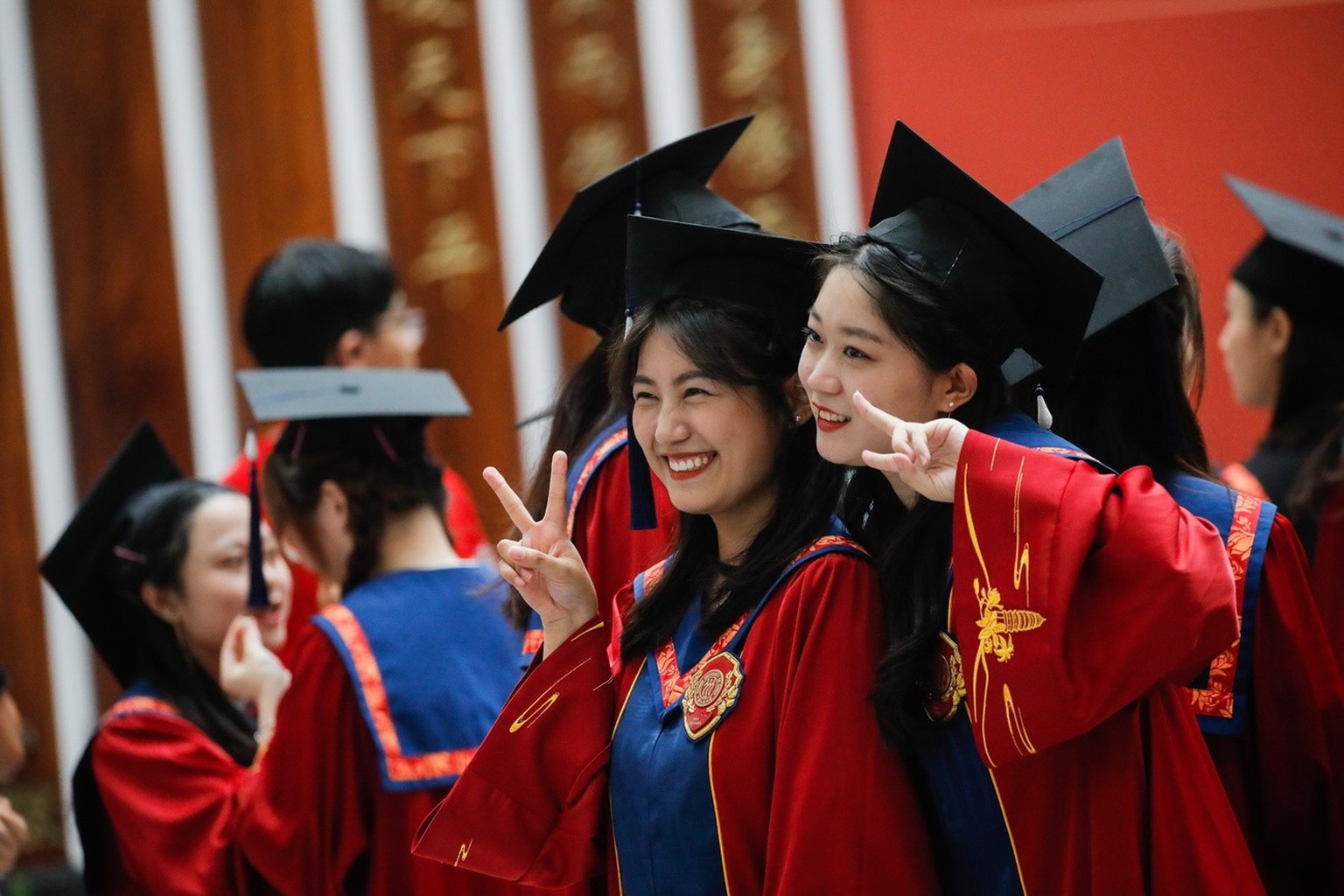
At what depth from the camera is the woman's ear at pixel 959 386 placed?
1901mm

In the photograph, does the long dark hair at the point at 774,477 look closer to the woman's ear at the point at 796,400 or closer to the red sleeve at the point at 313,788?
the woman's ear at the point at 796,400

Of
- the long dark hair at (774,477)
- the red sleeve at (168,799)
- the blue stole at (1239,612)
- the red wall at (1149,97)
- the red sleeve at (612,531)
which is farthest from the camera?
the red wall at (1149,97)

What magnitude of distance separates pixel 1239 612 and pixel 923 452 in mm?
623

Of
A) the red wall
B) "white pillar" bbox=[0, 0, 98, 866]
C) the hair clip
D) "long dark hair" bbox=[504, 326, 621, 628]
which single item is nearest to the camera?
"long dark hair" bbox=[504, 326, 621, 628]

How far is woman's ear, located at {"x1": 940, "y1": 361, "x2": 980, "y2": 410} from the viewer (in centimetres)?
190

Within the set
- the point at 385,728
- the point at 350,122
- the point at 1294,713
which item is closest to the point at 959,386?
the point at 1294,713

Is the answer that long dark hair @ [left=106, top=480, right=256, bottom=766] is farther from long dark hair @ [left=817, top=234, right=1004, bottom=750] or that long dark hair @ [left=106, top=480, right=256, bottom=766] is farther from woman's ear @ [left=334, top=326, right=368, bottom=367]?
long dark hair @ [left=817, top=234, right=1004, bottom=750]

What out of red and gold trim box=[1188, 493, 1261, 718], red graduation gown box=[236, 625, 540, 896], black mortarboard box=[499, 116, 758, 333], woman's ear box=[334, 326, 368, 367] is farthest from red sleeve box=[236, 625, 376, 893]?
red and gold trim box=[1188, 493, 1261, 718]

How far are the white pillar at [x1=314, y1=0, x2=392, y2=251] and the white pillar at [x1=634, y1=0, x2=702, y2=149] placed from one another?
92cm

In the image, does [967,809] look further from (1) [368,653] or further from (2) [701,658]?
(1) [368,653]

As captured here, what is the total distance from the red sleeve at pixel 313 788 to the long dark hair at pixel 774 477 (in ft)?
2.60

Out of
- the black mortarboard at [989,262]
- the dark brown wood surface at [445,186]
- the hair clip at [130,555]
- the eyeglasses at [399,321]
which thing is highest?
the dark brown wood surface at [445,186]

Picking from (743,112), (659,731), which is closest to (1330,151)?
(743,112)

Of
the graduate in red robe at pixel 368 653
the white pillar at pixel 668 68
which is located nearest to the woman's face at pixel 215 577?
the graduate in red robe at pixel 368 653
